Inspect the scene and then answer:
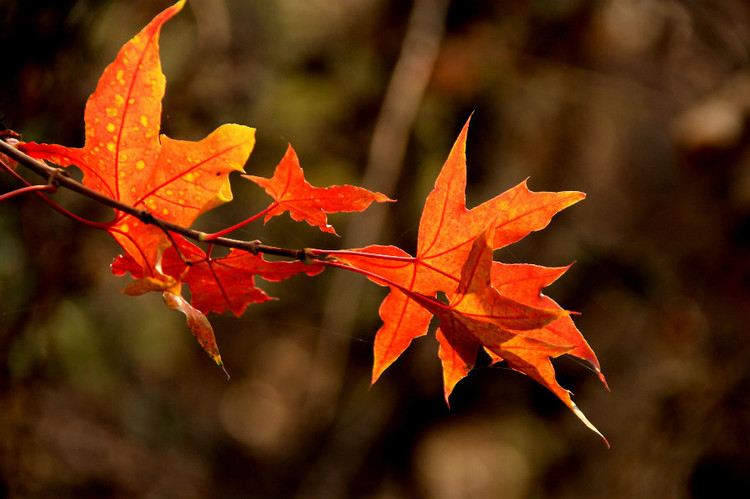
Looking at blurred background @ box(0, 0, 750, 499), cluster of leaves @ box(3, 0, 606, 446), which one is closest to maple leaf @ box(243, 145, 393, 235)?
cluster of leaves @ box(3, 0, 606, 446)

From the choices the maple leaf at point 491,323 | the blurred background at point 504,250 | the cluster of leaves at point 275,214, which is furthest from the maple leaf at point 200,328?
the blurred background at point 504,250

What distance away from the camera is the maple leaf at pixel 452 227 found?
0.34 m

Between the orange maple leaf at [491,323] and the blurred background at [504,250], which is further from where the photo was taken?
the blurred background at [504,250]

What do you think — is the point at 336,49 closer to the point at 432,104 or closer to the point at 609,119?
the point at 432,104

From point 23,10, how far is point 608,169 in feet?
4.82

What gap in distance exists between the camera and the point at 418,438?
1.58m

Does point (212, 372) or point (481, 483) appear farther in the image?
point (212, 372)

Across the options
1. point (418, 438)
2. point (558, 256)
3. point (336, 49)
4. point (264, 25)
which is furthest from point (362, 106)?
point (418, 438)

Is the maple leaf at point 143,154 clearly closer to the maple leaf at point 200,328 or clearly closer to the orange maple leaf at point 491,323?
the maple leaf at point 200,328

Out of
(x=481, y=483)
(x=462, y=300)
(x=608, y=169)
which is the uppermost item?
(x=462, y=300)

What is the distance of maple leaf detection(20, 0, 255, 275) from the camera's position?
0.98 ft

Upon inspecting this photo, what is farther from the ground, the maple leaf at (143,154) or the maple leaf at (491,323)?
the maple leaf at (143,154)

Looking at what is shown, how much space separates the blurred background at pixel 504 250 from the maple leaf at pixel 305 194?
0.95m

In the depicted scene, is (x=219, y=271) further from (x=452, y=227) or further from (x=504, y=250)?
(x=504, y=250)
